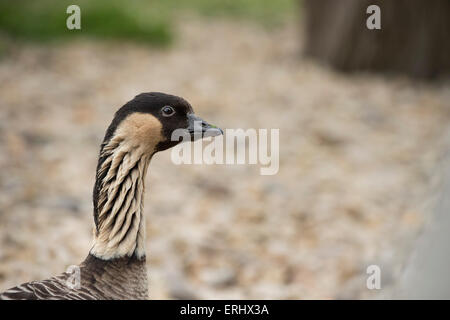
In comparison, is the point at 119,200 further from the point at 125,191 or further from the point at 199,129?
the point at 199,129

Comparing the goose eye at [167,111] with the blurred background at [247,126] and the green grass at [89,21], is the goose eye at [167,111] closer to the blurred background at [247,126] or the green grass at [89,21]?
the blurred background at [247,126]

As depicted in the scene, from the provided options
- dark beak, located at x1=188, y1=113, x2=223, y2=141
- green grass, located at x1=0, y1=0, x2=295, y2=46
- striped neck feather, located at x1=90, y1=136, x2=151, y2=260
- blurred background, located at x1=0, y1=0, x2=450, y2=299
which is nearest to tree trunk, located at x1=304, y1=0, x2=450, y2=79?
blurred background, located at x1=0, y1=0, x2=450, y2=299

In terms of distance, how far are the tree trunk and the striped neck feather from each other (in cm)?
537

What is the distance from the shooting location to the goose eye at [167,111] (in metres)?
2.23

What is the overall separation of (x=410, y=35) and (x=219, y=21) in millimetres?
3820

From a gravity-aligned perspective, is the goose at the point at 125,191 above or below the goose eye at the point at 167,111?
below

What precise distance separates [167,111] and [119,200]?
14.8 inches

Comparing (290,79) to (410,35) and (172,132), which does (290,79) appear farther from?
(172,132)

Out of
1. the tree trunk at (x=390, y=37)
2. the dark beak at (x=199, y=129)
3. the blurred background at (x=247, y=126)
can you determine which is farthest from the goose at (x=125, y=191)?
the tree trunk at (x=390, y=37)

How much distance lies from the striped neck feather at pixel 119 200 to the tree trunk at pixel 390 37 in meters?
5.37

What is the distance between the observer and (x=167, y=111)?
224 centimetres

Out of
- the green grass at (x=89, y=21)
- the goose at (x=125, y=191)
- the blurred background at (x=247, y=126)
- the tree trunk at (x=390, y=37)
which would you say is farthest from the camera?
the green grass at (x=89, y=21)

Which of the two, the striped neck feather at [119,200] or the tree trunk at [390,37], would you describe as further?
the tree trunk at [390,37]
